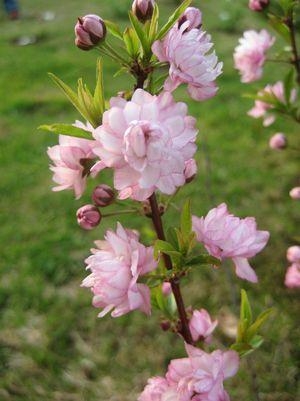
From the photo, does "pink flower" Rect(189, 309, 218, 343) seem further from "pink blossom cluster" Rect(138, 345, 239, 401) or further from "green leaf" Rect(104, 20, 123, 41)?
"green leaf" Rect(104, 20, 123, 41)

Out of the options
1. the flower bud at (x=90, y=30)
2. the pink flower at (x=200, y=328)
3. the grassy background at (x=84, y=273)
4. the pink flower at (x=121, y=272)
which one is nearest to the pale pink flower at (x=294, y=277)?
the grassy background at (x=84, y=273)

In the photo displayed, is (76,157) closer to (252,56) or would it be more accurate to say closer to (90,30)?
(90,30)

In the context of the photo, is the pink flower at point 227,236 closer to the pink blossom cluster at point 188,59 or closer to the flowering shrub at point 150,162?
the flowering shrub at point 150,162

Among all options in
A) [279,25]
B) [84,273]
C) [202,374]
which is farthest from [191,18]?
[84,273]


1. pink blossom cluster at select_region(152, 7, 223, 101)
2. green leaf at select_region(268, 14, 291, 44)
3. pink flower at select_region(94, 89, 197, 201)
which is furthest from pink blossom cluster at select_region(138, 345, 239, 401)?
green leaf at select_region(268, 14, 291, 44)

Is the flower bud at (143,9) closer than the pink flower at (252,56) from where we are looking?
Yes

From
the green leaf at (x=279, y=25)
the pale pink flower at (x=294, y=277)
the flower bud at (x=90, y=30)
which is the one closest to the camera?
the flower bud at (x=90, y=30)

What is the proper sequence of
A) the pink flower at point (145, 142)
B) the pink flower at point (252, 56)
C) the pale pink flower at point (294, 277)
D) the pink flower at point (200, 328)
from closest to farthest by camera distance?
the pink flower at point (145, 142) → the pink flower at point (200, 328) → the pale pink flower at point (294, 277) → the pink flower at point (252, 56)
